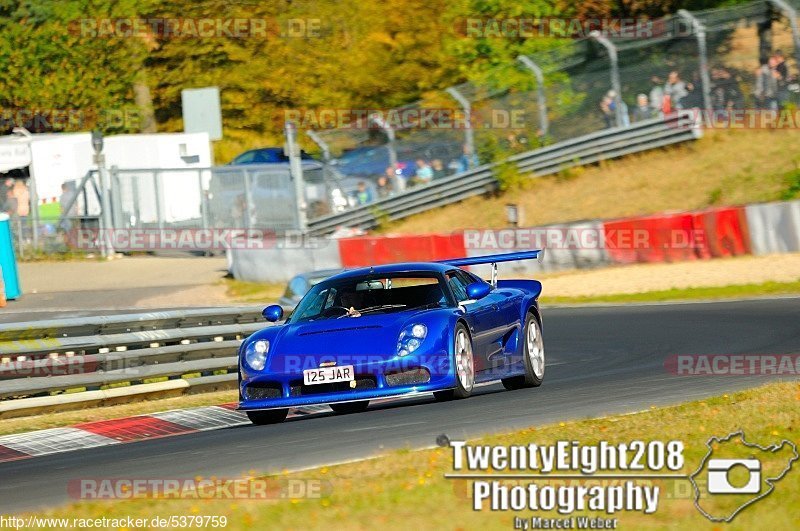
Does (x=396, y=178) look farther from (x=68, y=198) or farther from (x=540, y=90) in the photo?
(x=68, y=198)

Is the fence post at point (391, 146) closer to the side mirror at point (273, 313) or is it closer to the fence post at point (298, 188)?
the fence post at point (298, 188)

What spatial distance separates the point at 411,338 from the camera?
33.5ft

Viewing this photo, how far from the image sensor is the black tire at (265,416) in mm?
10648

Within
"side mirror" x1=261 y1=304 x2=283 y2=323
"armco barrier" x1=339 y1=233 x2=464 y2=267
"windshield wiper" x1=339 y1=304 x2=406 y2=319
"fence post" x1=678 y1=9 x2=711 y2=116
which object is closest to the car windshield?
"windshield wiper" x1=339 y1=304 x2=406 y2=319

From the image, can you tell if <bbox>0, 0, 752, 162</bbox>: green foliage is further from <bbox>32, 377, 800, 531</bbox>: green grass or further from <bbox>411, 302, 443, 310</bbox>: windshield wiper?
<bbox>32, 377, 800, 531</bbox>: green grass

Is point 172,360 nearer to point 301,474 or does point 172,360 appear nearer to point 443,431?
point 443,431

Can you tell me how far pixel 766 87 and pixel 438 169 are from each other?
754 centimetres

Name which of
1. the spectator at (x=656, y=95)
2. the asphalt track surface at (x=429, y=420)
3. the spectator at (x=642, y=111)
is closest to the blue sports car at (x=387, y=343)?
the asphalt track surface at (x=429, y=420)

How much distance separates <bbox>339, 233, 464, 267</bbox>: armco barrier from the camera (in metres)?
25.0

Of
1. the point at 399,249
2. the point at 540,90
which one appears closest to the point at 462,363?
the point at 399,249

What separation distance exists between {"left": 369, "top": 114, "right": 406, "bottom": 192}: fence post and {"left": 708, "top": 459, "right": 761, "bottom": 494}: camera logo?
2403 centimetres

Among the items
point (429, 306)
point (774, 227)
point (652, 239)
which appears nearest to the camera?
point (429, 306)

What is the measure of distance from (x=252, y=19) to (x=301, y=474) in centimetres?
3873

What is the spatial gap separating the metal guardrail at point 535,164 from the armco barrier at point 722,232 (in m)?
7.72
